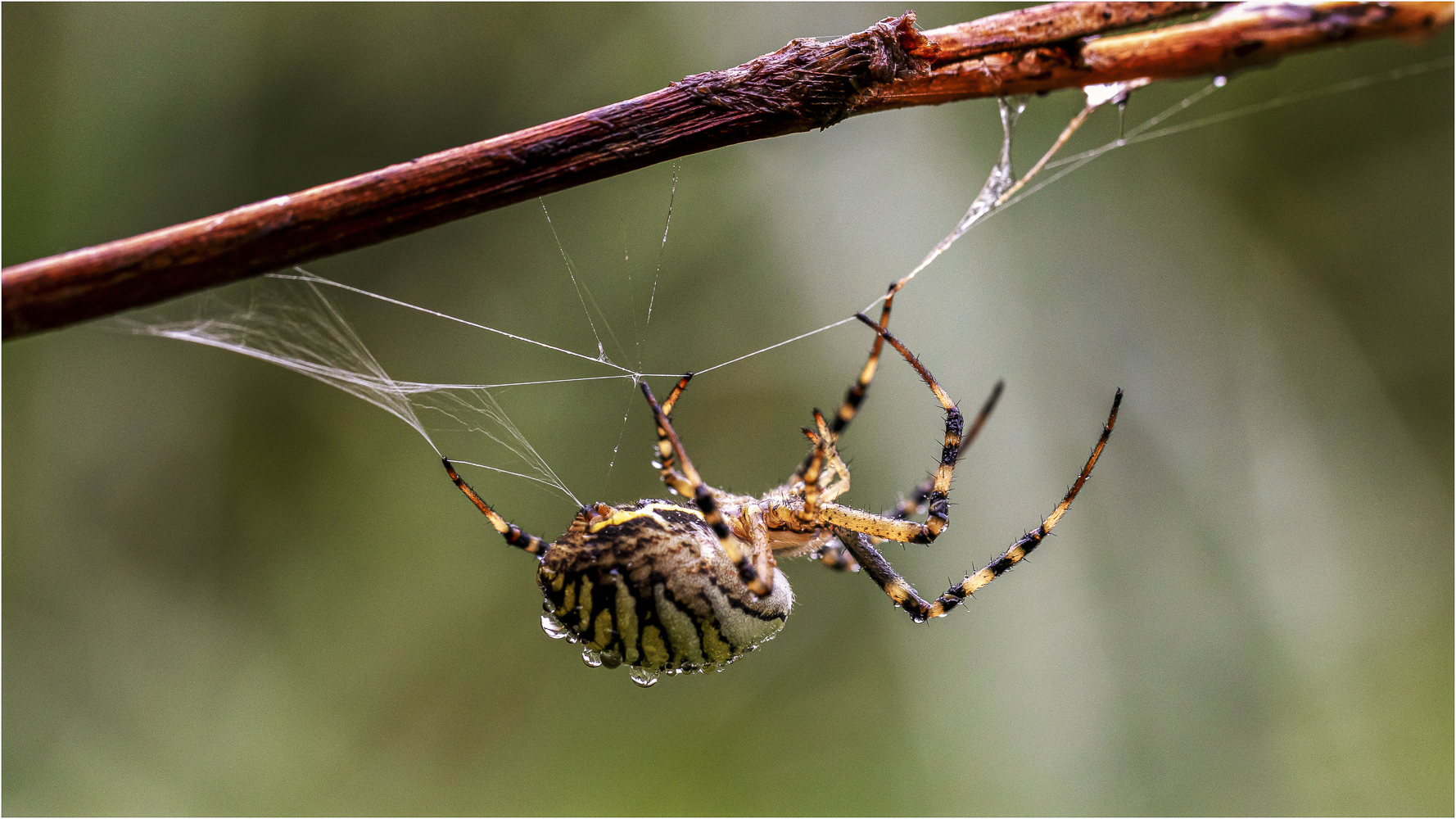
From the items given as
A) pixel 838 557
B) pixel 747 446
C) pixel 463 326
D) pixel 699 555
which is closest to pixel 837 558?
pixel 838 557

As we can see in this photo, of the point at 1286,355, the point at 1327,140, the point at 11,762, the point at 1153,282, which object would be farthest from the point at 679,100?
the point at 11,762

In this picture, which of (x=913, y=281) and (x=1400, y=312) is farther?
(x=1400, y=312)

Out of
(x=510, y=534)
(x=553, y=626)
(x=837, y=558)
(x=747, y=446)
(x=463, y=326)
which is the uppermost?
(x=463, y=326)

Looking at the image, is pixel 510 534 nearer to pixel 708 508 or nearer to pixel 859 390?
pixel 708 508

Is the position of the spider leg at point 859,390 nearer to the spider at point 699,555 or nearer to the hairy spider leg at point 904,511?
the spider at point 699,555

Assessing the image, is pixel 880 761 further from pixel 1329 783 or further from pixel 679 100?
pixel 679 100

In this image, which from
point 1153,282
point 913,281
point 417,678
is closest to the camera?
point 913,281
